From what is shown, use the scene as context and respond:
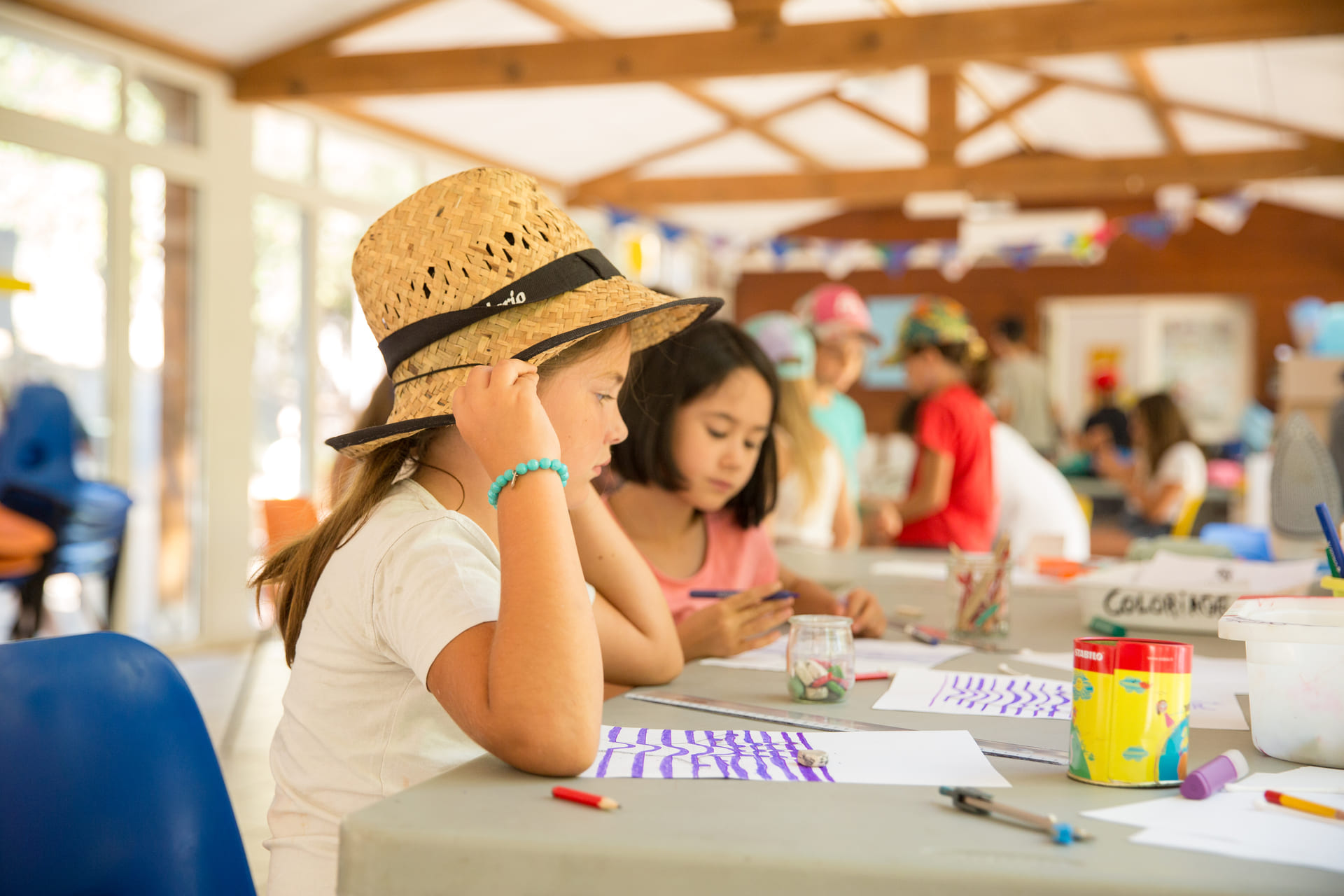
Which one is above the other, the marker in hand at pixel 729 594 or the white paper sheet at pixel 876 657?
the marker in hand at pixel 729 594

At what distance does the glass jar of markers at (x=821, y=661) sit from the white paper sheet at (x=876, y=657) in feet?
0.54

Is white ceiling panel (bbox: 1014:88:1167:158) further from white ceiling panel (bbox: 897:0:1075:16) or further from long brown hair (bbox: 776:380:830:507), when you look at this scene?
long brown hair (bbox: 776:380:830:507)

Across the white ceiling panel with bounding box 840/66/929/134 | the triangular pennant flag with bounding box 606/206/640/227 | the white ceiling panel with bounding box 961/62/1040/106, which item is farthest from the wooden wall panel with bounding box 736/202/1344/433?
the triangular pennant flag with bounding box 606/206/640/227

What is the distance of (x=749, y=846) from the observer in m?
0.77

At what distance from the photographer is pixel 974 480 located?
376 cm

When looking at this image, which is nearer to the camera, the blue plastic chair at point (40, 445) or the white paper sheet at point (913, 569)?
the white paper sheet at point (913, 569)

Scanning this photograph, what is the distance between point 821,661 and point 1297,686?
48 centimetres

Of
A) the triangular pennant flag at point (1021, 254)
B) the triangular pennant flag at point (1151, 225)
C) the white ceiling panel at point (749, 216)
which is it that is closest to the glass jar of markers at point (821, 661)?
the triangular pennant flag at point (1151, 225)

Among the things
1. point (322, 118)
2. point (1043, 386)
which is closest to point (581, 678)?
point (322, 118)

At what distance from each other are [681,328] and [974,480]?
246 centimetres

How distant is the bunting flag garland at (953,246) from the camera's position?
962 centimetres

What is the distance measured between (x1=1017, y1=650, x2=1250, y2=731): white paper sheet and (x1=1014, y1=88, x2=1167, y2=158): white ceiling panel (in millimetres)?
7791

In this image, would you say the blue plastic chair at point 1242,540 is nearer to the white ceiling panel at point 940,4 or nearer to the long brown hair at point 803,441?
the long brown hair at point 803,441

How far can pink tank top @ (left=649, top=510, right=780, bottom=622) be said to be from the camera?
6.81 feet
